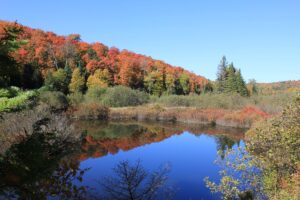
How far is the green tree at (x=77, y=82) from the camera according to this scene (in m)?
60.8

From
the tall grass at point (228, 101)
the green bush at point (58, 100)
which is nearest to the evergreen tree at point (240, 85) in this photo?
the tall grass at point (228, 101)

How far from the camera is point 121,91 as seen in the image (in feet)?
180

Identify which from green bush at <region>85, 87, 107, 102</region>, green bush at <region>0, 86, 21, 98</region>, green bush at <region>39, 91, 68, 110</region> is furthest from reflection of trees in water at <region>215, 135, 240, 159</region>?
green bush at <region>85, 87, 107, 102</region>

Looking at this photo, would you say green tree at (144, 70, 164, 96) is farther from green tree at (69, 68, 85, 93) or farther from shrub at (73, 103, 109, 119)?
shrub at (73, 103, 109, 119)

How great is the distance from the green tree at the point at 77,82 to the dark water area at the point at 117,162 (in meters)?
21.7

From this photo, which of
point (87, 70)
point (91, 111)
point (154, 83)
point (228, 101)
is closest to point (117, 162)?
point (91, 111)

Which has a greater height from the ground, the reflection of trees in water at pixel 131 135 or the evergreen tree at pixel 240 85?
the evergreen tree at pixel 240 85

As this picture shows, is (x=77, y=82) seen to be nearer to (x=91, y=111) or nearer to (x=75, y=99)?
(x=75, y=99)

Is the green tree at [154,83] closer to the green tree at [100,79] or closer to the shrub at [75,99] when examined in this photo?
the green tree at [100,79]

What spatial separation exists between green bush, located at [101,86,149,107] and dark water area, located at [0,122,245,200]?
1219 centimetres

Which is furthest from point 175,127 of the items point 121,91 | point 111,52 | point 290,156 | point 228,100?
point 111,52

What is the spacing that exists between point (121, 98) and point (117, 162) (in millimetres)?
33583

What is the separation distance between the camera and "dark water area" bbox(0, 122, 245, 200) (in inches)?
160

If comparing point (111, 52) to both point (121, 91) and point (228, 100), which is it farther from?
point (228, 100)
